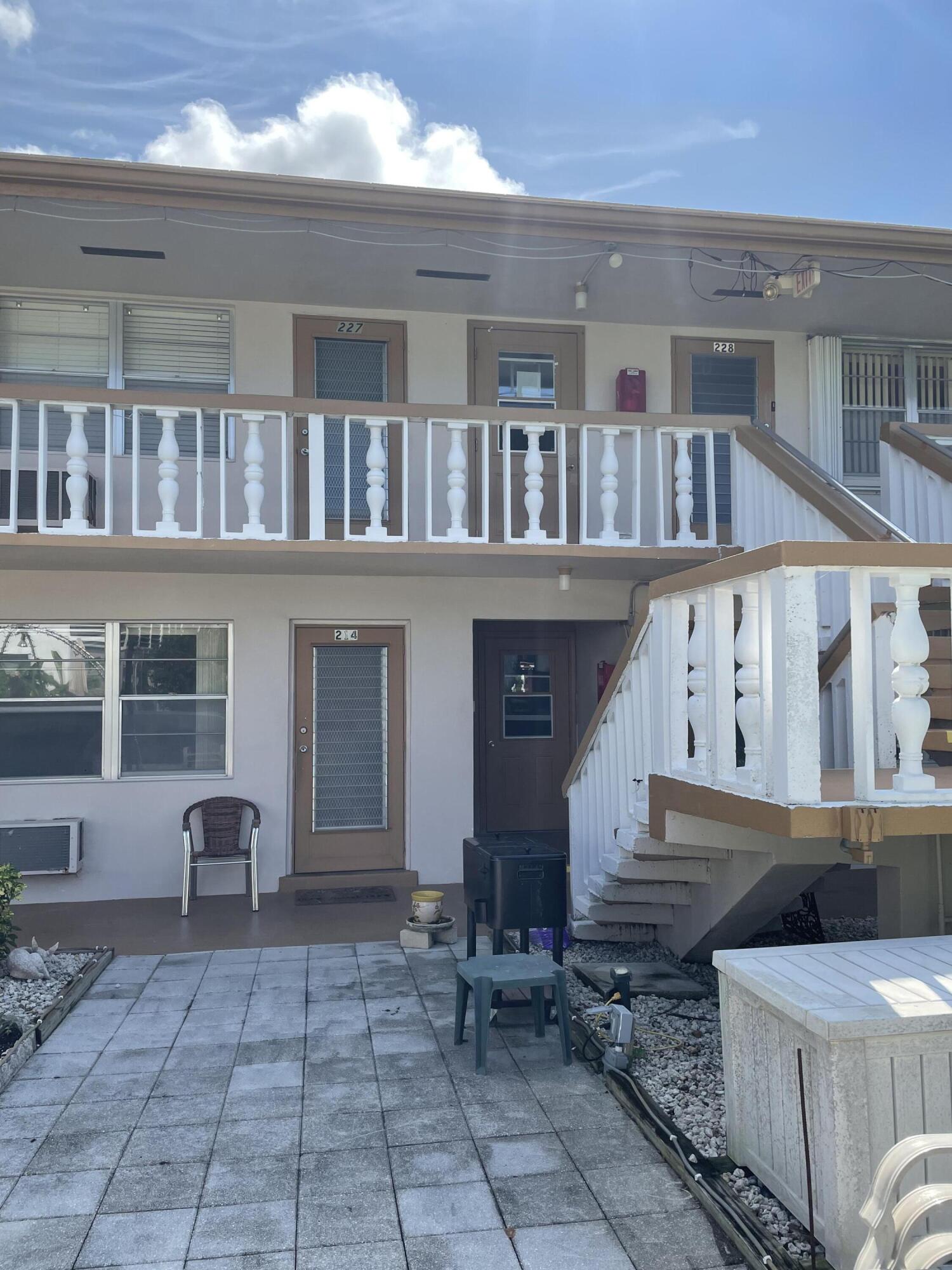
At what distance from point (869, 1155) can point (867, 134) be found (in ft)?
33.3

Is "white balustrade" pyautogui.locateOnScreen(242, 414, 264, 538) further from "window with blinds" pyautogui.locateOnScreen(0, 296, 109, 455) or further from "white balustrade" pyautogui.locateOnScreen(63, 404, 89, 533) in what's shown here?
"window with blinds" pyautogui.locateOnScreen(0, 296, 109, 455)

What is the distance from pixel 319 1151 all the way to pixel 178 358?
625 centimetres

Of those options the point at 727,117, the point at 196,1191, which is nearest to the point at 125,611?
the point at 196,1191

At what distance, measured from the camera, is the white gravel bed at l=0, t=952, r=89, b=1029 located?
4.70m

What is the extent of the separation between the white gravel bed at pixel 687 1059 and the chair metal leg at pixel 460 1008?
777 mm

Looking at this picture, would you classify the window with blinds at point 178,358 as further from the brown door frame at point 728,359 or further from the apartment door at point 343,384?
the brown door frame at point 728,359

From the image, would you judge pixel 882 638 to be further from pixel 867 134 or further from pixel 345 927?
pixel 867 134

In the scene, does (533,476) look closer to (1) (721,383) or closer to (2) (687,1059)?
(1) (721,383)

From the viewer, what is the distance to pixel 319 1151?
3416 mm

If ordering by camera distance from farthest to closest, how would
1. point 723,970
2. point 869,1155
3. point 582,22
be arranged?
point 582,22, point 723,970, point 869,1155

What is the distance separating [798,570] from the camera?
9.94ft

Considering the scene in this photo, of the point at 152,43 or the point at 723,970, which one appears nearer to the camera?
the point at 723,970

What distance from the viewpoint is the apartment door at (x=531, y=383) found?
8.10m

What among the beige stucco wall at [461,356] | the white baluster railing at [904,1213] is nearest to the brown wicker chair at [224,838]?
the beige stucco wall at [461,356]
